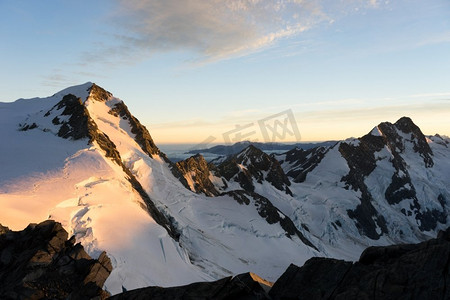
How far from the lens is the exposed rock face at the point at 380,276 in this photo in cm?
1048

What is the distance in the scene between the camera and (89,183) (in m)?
40.9

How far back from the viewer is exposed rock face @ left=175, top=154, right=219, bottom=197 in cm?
8106

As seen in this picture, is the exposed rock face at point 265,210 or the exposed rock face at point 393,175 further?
the exposed rock face at point 393,175

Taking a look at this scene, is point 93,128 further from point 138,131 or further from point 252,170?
point 252,170

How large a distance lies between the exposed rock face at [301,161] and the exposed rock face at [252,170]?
78.6 ft

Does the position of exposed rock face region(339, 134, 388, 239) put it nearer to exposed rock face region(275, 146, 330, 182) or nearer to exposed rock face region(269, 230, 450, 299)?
exposed rock face region(275, 146, 330, 182)

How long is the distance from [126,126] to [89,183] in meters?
36.0

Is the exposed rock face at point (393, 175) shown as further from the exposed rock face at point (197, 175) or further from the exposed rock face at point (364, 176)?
the exposed rock face at point (197, 175)

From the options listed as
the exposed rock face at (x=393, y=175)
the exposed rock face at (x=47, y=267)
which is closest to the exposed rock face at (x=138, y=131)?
the exposed rock face at (x=47, y=267)

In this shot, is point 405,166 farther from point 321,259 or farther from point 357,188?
point 321,259

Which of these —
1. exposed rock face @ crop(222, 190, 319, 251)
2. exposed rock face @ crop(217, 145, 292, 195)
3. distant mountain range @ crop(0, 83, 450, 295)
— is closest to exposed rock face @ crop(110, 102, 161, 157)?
distant mountain range @ crop(0, 83, 450, 295)

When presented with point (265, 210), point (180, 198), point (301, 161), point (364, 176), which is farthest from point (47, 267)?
point (301, 161)

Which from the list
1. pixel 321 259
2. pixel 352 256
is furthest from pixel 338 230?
pixel 321 259

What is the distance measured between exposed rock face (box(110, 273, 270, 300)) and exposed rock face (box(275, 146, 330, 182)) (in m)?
131
